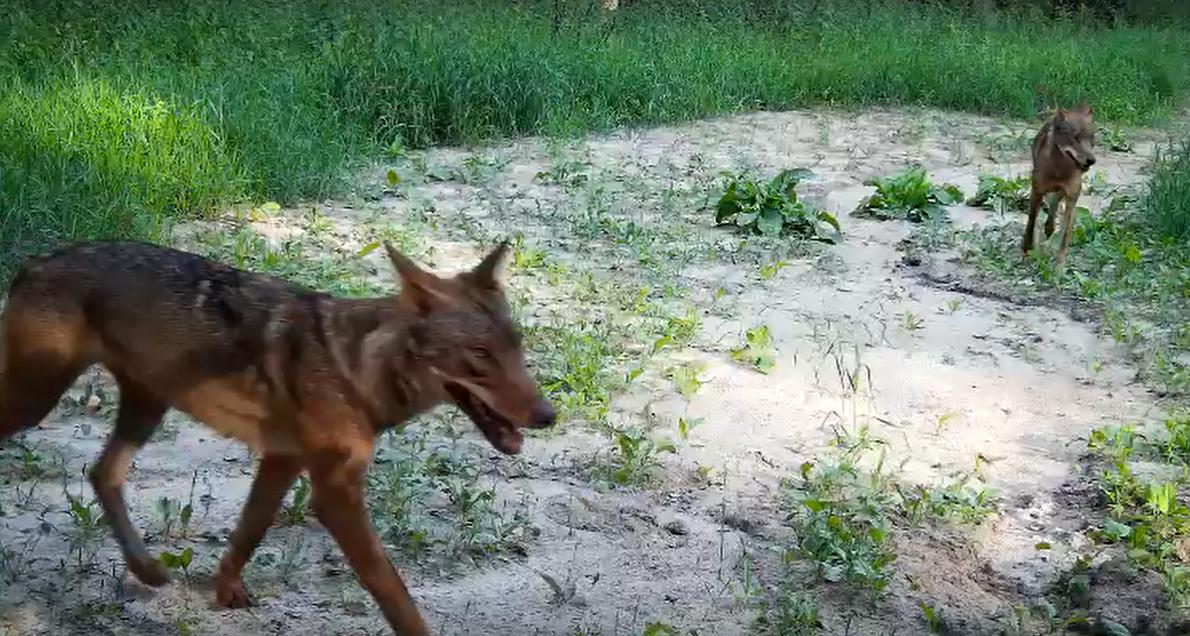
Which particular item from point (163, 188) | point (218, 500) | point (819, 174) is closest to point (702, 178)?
point (819, 174)

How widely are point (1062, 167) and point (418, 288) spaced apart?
6.67 meters

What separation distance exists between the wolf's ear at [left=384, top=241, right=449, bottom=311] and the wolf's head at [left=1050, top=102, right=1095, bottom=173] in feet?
21.7

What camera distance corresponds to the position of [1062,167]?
8.95 metres

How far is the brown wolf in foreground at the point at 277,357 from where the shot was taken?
10.9 feet

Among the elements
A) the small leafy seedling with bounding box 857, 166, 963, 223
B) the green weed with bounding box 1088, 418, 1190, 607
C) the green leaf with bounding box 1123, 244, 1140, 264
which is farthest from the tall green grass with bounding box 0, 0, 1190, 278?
the green weed with bounding box 1088, 418, 1190, 607

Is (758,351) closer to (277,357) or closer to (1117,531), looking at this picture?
(1117,531)

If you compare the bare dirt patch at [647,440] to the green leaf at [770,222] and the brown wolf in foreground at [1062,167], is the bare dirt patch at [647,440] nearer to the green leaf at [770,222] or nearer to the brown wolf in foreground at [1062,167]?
the green leaf at [770,222]

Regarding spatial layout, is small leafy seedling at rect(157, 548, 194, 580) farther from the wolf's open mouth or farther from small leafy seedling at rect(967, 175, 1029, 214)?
small leafy seedling at rect(967, 175, 1029, 214)

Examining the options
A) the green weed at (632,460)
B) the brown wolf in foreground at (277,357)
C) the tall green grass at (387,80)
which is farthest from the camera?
the tall green grass at (387,80)

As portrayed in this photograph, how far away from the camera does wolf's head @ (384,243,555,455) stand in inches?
128

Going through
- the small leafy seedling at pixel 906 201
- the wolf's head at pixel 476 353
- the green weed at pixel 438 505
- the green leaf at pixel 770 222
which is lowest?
the small leafy seedling at pixel 906 201

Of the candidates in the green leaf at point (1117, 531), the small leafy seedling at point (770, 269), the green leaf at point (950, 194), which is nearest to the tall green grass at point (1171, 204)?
the green leaf at point (950, 194)

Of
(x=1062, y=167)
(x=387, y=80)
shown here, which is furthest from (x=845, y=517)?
(x=387, y=80)

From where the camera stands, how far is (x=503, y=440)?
10.8 feet
